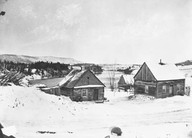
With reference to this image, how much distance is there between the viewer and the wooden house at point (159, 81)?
33375mm

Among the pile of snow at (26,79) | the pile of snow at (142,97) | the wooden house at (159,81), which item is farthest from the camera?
the wooden house at (159,81)

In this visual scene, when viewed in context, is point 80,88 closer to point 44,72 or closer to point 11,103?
point 11,103

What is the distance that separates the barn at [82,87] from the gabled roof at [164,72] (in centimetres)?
818

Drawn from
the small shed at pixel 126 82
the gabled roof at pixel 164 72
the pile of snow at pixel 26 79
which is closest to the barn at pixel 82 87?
the pile of snow at pixel 26 79

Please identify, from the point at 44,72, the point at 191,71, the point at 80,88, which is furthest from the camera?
the point at 191,71

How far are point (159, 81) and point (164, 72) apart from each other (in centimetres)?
264

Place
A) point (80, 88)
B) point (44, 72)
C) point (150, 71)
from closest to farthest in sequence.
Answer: point (80, 88) → point (150, 71) → point (44, 72)

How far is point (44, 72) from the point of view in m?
54.0

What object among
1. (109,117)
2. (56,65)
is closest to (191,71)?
(56,65)

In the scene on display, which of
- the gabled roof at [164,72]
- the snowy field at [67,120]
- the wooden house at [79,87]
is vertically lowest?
the snowy field at [67,120]

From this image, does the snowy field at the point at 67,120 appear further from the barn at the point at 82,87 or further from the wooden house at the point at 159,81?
the wooden house at the point at 159,81

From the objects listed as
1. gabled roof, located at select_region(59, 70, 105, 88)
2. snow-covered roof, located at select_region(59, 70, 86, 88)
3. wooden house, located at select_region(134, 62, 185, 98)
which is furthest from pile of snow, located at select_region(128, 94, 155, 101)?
snow-covered roof, located at select_region(59, 70, 86, 88)

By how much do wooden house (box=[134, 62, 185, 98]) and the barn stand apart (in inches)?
279

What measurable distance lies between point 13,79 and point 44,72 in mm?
31203
